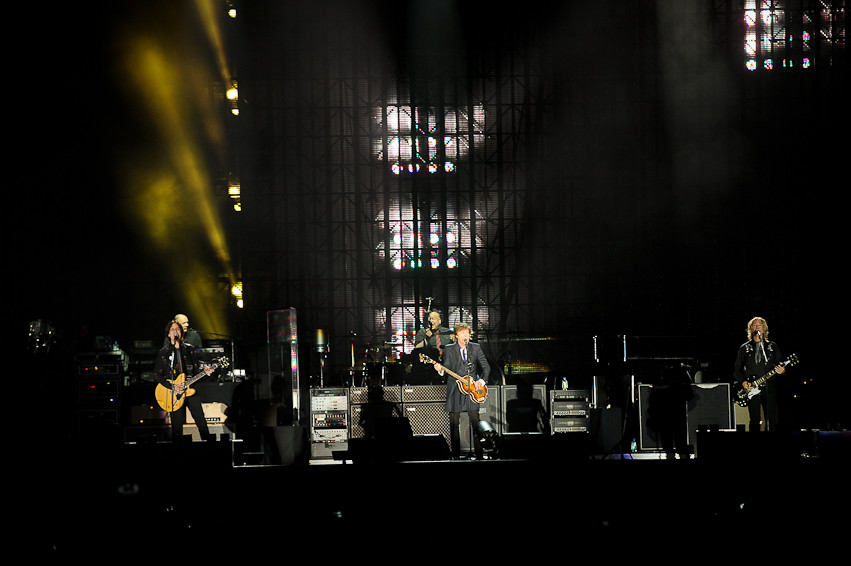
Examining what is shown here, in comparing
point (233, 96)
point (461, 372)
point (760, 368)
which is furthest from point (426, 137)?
point (760, 368)

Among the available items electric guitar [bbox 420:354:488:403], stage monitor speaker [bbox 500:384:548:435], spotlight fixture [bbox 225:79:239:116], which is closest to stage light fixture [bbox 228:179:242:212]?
spotlight fixture [bbox 225:79:239:116]

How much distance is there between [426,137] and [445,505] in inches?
532

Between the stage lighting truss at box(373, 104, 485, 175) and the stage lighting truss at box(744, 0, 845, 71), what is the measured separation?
5.79 meters

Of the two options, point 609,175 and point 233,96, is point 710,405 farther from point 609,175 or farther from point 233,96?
point 233,96

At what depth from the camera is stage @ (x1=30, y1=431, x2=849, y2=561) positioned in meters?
5.02

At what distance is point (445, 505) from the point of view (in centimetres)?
524

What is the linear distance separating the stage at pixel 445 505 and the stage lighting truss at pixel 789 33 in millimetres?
14293

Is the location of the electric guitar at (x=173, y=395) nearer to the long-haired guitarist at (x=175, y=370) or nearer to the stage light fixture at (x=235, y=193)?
the long-haired guitarist at (x=175, y=370)

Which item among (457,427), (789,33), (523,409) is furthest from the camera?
(789,33)

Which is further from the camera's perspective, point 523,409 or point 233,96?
point 233,96

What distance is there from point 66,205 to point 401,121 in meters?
6.77

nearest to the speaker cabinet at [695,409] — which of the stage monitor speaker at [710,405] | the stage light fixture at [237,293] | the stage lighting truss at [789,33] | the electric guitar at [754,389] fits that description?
the stage monitor speaker at [710,405]

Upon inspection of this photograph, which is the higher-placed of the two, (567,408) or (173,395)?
(173,395)

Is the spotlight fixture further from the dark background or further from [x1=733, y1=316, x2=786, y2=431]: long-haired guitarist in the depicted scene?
[x1=733, y1=316, x2=786, y2=431]: long-haired guitarist
